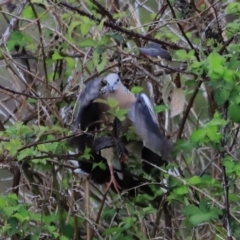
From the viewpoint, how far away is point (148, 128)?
213cm

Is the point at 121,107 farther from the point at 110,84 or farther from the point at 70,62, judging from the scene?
the point at 70,62

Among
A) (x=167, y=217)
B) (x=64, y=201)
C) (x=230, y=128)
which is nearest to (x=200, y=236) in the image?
(x=167, y=217)

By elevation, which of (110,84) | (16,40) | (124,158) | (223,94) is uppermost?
(16,40)

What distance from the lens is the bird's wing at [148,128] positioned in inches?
83.4

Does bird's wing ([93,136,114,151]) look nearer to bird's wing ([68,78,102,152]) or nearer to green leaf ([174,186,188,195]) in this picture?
bird's wing ([68,78,102,152])

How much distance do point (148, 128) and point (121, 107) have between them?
129mm

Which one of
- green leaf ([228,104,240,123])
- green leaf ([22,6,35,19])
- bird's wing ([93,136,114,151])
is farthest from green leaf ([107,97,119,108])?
green leaf ([22,6,35,19])

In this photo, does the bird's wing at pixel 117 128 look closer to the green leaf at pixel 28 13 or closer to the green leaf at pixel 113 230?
the green leaf at pixel 113 230

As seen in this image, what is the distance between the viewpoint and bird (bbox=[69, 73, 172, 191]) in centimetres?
213

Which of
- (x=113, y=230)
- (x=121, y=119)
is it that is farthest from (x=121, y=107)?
(x=113, y=230)

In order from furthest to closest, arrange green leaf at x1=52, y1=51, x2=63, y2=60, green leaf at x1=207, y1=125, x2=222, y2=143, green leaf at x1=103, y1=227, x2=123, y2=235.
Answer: green leaf at x1=52, y1=51, x2=63, y2=60 → green leaf at x1=103, y1=227, x2=123, y2=235 → green leaf at x1=207, y1=125, x2=222, y2=143

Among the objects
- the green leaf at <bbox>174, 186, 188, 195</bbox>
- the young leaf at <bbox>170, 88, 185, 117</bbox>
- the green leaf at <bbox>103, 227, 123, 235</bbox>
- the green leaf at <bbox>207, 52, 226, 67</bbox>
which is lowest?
the green leaf at <bbox>103, 227, 123, 235</bbox>

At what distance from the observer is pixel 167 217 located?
2738 mm

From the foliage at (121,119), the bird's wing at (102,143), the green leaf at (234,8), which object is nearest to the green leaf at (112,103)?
the foliage at (121,119)
